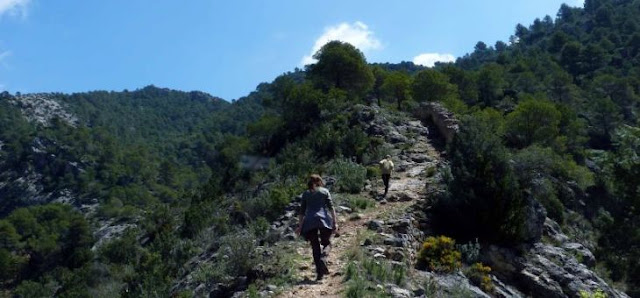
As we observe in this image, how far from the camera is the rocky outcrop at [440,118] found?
26.3 metres

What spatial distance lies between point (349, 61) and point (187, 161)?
272 feet

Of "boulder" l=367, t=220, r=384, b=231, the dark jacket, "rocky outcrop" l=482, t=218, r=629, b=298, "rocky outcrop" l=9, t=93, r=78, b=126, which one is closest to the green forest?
"rocky outcrop" l=482, t=218, r=629, b=298

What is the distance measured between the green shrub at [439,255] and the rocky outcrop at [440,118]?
12.5 metres

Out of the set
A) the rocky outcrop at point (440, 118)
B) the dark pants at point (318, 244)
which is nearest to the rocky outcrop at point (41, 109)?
the rocky outcrop at point (440, 118)

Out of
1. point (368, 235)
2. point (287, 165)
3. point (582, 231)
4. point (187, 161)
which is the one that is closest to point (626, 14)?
point (187, 161)

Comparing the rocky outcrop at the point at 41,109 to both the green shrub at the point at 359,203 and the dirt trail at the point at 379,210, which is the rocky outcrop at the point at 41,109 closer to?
the dirt trail at the point at 379,210

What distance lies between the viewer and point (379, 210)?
15.0m

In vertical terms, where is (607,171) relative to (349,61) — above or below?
below

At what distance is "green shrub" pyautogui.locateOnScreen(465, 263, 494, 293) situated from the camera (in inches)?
455

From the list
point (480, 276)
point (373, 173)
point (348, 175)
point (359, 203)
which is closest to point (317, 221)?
point (480, 276)

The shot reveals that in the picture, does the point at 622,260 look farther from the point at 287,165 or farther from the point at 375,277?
the point at 375,277

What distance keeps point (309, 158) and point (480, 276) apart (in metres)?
14.3

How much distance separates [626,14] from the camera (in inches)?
4604

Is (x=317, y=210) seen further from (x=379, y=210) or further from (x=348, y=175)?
(x=348, y=175)
